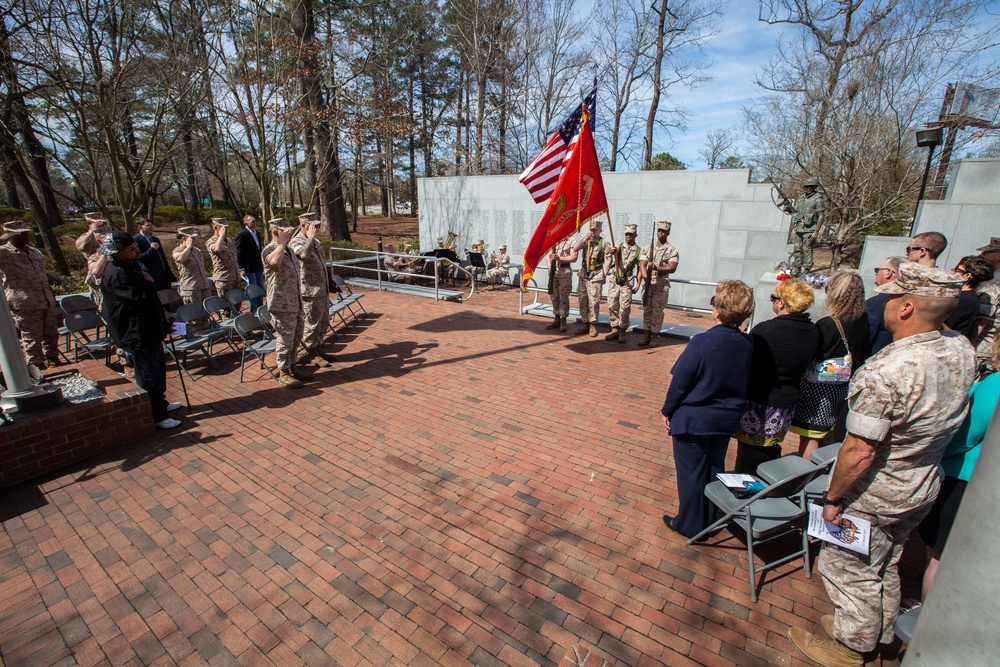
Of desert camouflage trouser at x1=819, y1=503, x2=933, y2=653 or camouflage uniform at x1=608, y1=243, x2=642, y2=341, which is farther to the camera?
camouflage uniform at x1=608, y1=243, x2=642, y2=341

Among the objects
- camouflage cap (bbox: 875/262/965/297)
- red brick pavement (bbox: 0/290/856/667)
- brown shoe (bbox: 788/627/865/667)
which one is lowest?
red brick pavement (bbox: 0/290/856/667)

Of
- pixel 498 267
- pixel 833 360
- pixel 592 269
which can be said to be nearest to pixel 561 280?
pixel 592 269

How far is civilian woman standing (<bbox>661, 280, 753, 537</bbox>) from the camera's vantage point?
2.92 m

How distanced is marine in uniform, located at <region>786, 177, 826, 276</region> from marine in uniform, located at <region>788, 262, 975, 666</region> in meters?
8.17

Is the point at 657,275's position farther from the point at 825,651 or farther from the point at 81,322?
the point at 81,322

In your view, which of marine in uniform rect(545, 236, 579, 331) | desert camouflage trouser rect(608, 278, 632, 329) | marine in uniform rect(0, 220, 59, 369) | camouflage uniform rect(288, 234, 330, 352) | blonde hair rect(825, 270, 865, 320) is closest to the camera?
blonde hair rect(825, 270, 865, 320)

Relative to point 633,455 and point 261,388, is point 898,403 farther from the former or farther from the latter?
point 261,388

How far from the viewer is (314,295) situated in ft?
21.7

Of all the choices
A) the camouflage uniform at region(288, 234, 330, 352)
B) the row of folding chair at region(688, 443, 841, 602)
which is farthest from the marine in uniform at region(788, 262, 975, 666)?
the camouflage uniform at region(288, 234, 330, 352)

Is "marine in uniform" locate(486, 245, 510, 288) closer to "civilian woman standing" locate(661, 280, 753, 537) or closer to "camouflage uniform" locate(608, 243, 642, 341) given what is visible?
"camouflage uniform" locate(608, 243, 642, 341)

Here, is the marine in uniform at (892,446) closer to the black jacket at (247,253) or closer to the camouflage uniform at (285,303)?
the camouflage uniform at (285,303)

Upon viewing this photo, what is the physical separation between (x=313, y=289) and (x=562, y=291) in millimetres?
4230

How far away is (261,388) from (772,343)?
575 centimetres

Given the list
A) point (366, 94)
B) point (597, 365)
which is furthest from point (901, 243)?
point (366, 94)
